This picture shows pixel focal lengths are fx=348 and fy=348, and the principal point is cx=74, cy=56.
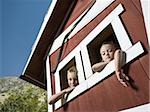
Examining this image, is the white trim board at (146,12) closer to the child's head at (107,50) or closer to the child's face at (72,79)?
the child's head at (107,50)

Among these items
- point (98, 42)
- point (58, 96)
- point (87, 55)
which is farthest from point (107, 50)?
point (58, 96)

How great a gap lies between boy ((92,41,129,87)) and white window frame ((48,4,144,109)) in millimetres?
93

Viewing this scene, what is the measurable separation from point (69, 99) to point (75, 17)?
1.63 meters

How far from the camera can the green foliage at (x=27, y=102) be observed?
26.0m

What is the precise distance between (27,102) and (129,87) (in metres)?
23.0

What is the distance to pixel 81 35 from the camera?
6082 millimetres

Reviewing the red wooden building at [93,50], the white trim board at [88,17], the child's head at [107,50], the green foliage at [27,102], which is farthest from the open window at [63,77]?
the green foliage at [27,102]

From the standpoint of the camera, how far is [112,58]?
17.4 feet

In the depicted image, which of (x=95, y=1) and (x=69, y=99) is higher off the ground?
(x=95, y=1)

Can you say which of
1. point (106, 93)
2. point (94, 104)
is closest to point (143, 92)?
point (106, 93)

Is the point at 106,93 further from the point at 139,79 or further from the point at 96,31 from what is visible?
the point at 96,31

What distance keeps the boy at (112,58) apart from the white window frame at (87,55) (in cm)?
9

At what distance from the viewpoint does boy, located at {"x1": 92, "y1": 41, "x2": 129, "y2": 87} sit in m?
4.65

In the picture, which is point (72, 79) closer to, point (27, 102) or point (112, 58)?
point (112, 58)
